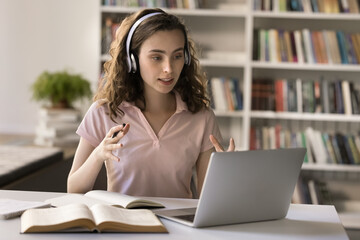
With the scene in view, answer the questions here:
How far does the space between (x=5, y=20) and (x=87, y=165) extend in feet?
10.5

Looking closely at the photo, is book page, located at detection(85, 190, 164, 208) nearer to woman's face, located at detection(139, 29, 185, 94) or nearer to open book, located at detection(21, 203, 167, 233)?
open book, located at detection(21, 203, 167, 233)

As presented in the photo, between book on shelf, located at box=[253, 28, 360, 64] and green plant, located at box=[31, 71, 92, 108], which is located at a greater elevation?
book on shelf, located at box=[253, 28, 360, 64]

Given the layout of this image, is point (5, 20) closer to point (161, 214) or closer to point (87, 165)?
point (87, 165)

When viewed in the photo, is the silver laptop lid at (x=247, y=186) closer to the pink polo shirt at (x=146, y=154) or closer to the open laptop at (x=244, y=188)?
the open laptop at (x=244, y=188)

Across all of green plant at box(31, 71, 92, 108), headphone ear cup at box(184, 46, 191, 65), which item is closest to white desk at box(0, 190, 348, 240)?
headphone ear cup at box(184, 46, 191, 65)

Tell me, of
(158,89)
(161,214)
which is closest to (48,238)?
(161,214)

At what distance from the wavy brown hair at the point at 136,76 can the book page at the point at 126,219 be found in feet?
2.03

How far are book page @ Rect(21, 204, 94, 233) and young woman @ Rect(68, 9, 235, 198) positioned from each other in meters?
Result: 0.46

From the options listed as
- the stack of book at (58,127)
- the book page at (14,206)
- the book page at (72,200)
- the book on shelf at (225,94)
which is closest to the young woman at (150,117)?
the book page at (72,200)

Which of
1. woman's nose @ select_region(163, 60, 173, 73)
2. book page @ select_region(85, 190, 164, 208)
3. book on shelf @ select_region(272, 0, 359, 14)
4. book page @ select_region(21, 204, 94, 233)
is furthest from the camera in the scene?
book on shelf @ select_region(272, 0, 359, 14)

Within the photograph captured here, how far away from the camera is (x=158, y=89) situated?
6.10ft

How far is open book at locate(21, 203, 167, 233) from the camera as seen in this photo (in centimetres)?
123

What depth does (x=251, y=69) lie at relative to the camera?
152 inches

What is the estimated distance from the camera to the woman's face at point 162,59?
185 centimetres
